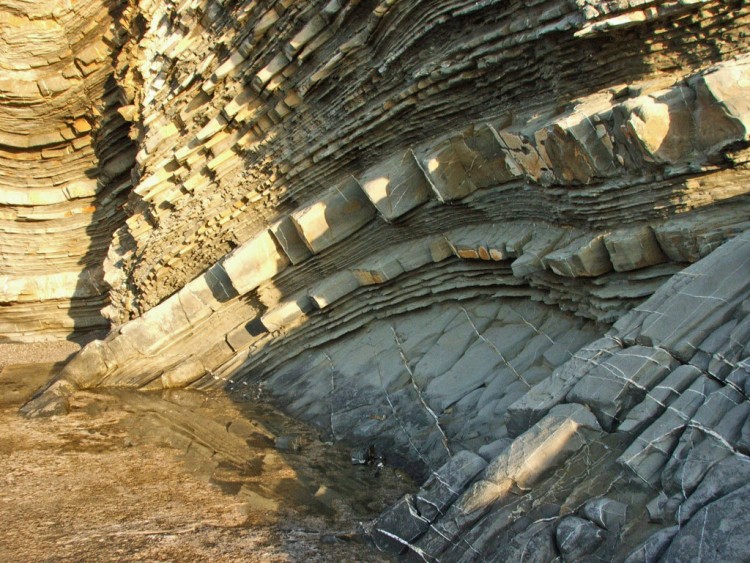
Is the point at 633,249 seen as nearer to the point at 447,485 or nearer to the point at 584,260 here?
the point at 584,260

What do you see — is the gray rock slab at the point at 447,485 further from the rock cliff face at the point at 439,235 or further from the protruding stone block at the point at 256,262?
the protruding stone block at the point at 256,262

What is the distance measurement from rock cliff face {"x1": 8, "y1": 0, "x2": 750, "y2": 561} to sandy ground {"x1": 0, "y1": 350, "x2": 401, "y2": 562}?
819 mm

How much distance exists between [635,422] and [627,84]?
383 centimetres

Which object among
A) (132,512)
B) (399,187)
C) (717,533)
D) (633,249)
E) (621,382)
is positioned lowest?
(717,533)

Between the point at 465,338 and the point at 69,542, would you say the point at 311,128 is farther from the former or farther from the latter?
the point at 69,542

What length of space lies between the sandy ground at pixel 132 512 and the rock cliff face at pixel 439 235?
82 cm

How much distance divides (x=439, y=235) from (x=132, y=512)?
4937mm

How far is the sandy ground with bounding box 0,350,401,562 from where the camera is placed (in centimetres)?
563

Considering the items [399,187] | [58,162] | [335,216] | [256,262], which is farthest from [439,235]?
[58,162]

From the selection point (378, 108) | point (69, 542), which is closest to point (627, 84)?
point (378, 108)

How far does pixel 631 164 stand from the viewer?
6.94 meters

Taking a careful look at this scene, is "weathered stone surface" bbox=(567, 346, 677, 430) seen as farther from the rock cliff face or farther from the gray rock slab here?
the gray rock slab

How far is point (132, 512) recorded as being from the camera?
6469 mm

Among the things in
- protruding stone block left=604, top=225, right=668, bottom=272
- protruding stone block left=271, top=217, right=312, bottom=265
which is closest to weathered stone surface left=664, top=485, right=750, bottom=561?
protruding stone block left=604, top=225, right=668, bottom=272
